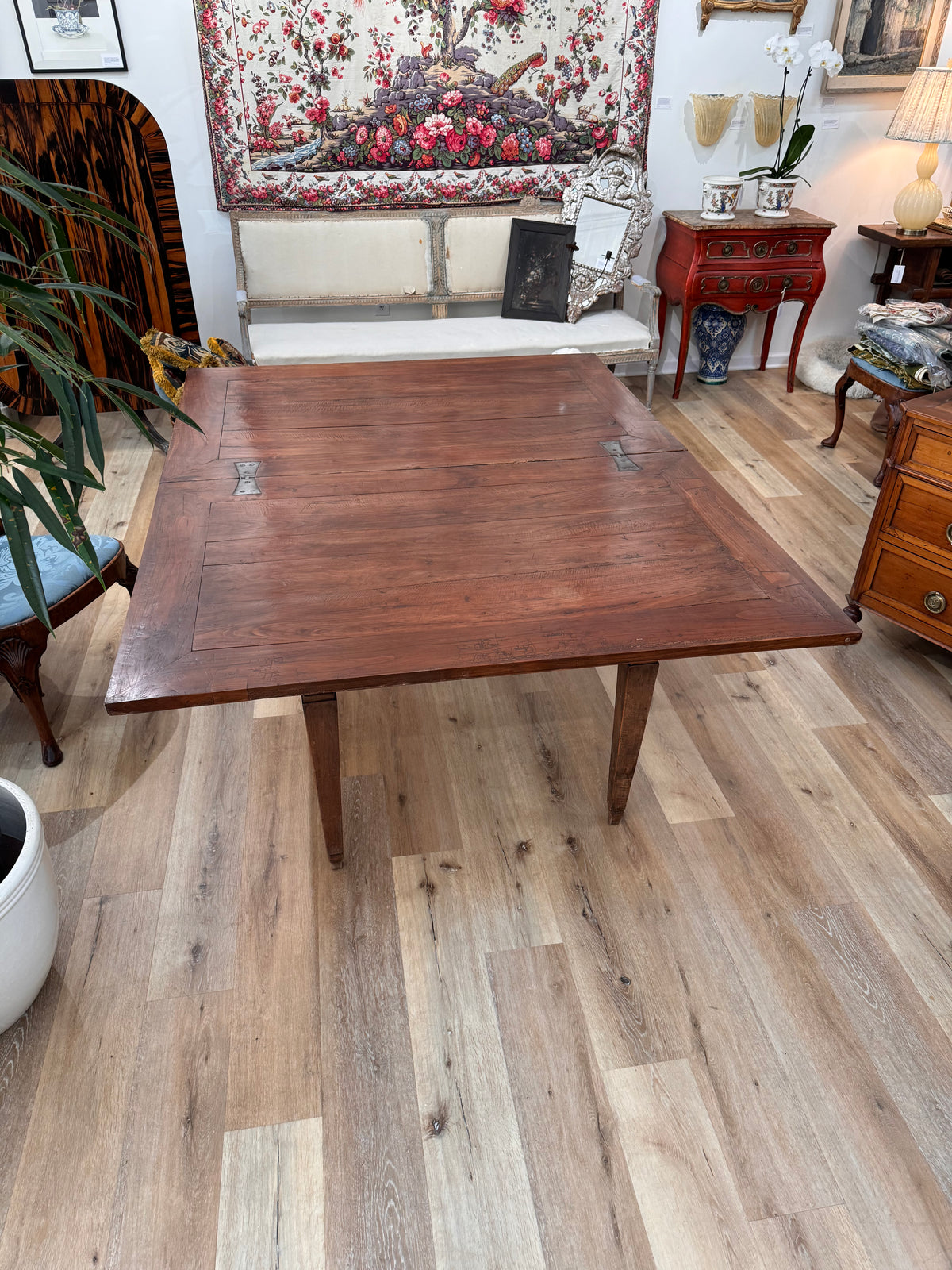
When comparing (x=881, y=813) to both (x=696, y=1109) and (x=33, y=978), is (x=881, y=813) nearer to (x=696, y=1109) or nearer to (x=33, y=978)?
(x=696, y=1109)

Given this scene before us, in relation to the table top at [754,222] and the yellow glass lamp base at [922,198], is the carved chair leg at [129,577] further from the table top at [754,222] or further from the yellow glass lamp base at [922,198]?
the yellow glass lamp base at [922,198]

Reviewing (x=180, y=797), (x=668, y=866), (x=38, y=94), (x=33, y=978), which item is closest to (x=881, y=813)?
(x=668, y=866)

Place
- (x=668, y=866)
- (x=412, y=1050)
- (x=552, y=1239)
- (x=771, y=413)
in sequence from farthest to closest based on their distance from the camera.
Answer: (x=771, y=413) → (x=668, y=866) → (x=412, y=1050) → (x=552, y=1239)

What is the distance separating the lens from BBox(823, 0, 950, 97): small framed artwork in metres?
3.96

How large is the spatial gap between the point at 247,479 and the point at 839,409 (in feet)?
8.93

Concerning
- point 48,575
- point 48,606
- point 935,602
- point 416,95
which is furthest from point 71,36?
point 935,602

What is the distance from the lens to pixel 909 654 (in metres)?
2.70

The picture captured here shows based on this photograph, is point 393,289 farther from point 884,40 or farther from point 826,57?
point 884,40

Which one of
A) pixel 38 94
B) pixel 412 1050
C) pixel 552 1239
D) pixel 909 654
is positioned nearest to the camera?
pixel 552 1239

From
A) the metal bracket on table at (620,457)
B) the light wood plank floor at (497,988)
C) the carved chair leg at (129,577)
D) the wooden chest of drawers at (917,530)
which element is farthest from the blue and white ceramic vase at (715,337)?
the carved chair leg at (129,577)

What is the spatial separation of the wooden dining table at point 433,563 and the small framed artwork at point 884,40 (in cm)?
270

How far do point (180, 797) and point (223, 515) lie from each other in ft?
2.27

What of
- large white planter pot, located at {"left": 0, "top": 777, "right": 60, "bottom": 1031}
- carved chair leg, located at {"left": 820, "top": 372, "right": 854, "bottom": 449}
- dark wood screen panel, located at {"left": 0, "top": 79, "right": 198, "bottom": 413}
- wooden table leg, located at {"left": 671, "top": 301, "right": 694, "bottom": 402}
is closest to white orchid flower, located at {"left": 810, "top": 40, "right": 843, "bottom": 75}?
wooden table leg, located at {"left": 671, "top": 301, "right": 694, "bottom": 402}

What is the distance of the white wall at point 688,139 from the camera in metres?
3.58
